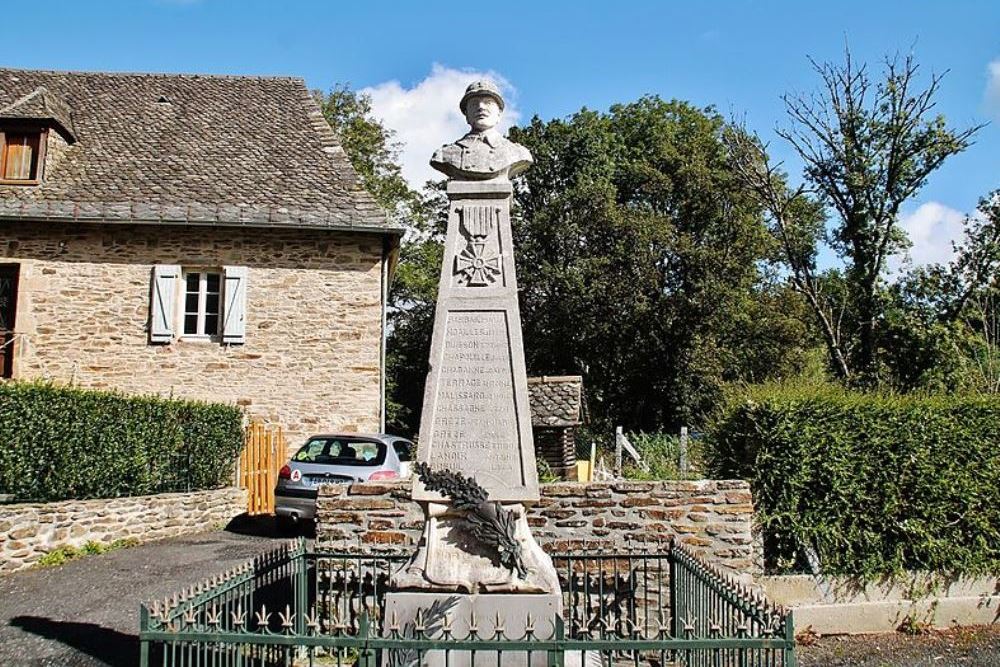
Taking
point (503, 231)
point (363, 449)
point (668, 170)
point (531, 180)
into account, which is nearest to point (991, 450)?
point (503, 231)

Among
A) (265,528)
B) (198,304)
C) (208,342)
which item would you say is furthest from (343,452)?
(198,304)

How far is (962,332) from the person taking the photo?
44.1 feet

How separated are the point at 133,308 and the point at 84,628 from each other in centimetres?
945

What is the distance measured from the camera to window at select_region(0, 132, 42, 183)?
14977 millimetres

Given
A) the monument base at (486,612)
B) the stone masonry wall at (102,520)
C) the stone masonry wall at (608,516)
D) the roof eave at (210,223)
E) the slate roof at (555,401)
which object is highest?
the roof eave at (210,223)

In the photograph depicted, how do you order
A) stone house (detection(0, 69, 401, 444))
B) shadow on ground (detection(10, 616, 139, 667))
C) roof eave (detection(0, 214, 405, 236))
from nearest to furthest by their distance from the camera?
shadow on ground (detection(10, 616, 139, 667))
roof eave (detection(0, 214, 405, 236))
stone house (detection(0, 69, 401, 444))

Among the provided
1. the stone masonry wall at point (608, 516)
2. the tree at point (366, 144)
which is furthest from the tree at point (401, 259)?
the stone masonry wall at point (608, 516)

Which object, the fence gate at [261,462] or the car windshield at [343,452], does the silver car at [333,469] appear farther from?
the fence gate at [261,462]

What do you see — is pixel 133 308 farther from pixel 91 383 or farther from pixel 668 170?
pixel 668 170

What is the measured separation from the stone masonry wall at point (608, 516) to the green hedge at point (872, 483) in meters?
0.86

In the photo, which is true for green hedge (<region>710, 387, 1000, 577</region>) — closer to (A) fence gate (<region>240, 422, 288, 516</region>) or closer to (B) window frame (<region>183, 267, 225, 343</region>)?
(A) fence gate (<region>240, 422, 288, 516</region>)

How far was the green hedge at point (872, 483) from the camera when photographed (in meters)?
7.71

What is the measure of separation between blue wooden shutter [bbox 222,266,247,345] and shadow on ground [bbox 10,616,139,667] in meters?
8.37

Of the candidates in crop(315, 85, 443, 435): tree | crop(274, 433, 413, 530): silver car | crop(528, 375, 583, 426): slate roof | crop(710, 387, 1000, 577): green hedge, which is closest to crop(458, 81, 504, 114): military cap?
crop(710, 387, 1000, 577): green hedge
